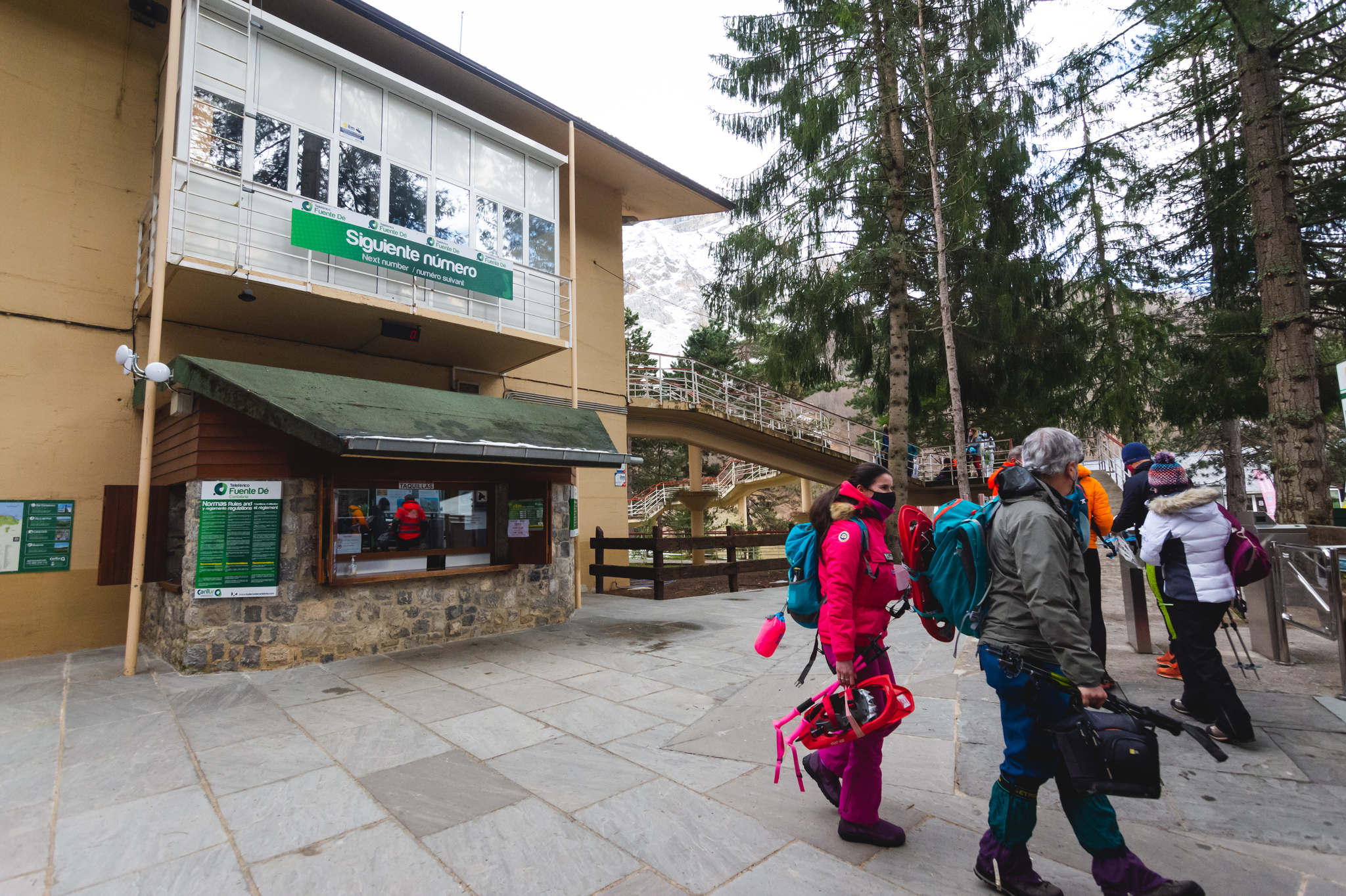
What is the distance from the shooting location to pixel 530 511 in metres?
8.90

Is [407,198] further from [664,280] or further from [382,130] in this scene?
[664,280]

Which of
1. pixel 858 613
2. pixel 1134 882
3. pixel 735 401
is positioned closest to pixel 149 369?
pixel 858 613

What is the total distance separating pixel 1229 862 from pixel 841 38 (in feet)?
44.1

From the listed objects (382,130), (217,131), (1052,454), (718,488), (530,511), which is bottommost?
(530,511)

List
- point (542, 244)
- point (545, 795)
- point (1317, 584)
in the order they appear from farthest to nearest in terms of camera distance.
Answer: point (542, 244) → point (1317, 584) → point (545, 795)

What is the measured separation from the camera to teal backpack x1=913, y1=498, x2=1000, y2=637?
2705 millimetres

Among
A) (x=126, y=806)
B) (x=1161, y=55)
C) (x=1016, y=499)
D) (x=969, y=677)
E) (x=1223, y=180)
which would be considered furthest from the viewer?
(x=1223, y=180)

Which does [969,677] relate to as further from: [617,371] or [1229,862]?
[617,371]

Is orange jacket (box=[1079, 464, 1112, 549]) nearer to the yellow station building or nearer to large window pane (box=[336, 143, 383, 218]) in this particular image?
the yellow station building

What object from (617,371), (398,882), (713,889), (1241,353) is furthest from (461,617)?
(1241,353)

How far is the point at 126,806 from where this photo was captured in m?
3.61

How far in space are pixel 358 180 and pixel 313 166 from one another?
57 cm

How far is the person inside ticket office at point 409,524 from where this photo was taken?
26.1 feet

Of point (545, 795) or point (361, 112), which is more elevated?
point (361, 112)
